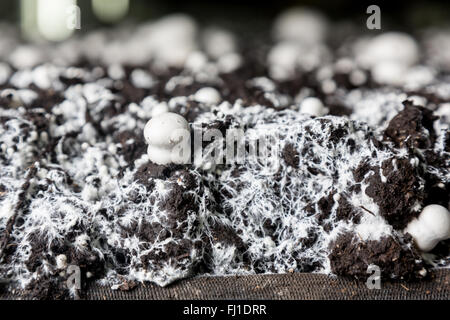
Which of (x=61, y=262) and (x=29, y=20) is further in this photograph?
(x=29, y=20)

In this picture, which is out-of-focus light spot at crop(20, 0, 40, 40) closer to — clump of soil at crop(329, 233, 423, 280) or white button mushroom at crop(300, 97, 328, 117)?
white button mushroom at crop(300, 97, 328, 117)

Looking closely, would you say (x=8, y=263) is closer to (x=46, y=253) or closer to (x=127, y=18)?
(x=46, y=253)

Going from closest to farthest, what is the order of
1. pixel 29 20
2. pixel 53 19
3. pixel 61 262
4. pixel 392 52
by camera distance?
pixel 61 262 < pixel 392 52 < pixel 53 19 < pixel 29 20

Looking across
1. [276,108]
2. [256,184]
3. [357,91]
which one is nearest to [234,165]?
[256,184]

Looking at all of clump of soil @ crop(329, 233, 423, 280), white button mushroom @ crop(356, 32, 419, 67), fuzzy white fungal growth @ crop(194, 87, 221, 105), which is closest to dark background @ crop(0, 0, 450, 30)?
white button mushroom @ crop(356, 32, 419, 67)

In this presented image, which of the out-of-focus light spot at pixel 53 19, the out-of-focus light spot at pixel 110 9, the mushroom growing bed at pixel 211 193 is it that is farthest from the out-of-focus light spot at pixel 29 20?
the mushroom growing bed at pixel 211 193

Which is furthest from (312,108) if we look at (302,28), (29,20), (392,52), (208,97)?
(29,20)

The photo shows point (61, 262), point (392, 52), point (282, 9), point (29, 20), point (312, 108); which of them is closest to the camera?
point (61, 262)

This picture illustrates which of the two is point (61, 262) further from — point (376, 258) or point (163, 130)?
point (376, 258)
